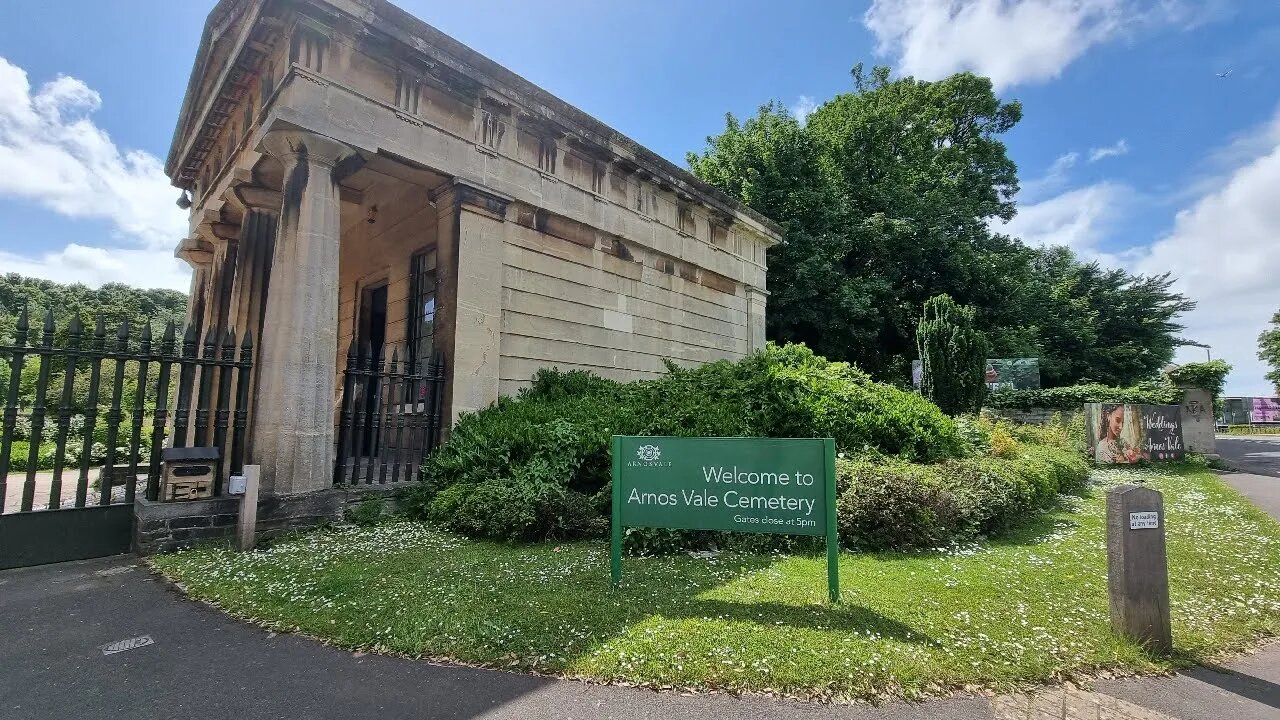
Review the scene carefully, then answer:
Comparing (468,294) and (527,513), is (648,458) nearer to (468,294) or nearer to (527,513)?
(527,513)

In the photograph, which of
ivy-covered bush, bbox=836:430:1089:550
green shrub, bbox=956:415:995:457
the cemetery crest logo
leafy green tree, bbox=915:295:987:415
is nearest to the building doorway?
the cemetery crest logo

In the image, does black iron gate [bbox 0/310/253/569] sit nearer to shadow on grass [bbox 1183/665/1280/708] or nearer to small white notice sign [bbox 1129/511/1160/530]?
small white notice sign [bbox 1129/511/1160/530]

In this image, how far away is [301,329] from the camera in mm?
6844

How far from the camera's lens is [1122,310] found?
34.8 m

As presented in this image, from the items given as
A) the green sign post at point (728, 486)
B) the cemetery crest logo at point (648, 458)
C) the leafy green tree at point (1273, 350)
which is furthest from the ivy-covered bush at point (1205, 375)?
the leafy green tree at point (1273, 350)

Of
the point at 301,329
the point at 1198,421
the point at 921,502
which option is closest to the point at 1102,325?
the point at 1198,421

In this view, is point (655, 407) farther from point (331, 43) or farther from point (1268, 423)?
point (1268, 423)

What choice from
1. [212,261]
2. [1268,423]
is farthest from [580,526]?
[1268,423]

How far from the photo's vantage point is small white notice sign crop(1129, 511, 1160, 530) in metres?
3.67

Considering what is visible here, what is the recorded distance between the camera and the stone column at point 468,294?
27.8ft

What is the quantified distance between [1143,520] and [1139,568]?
0.30m

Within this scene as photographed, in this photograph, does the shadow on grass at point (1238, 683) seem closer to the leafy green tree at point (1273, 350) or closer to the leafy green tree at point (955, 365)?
the leafy green tree at point (955, 365)

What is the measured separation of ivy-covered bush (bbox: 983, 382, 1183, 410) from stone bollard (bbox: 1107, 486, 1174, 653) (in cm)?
1755

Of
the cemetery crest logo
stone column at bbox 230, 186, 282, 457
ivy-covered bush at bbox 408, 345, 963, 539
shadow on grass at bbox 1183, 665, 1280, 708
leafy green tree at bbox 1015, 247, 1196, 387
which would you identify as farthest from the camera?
leafy green tree at bbox 1015, 247, 1196, 387
